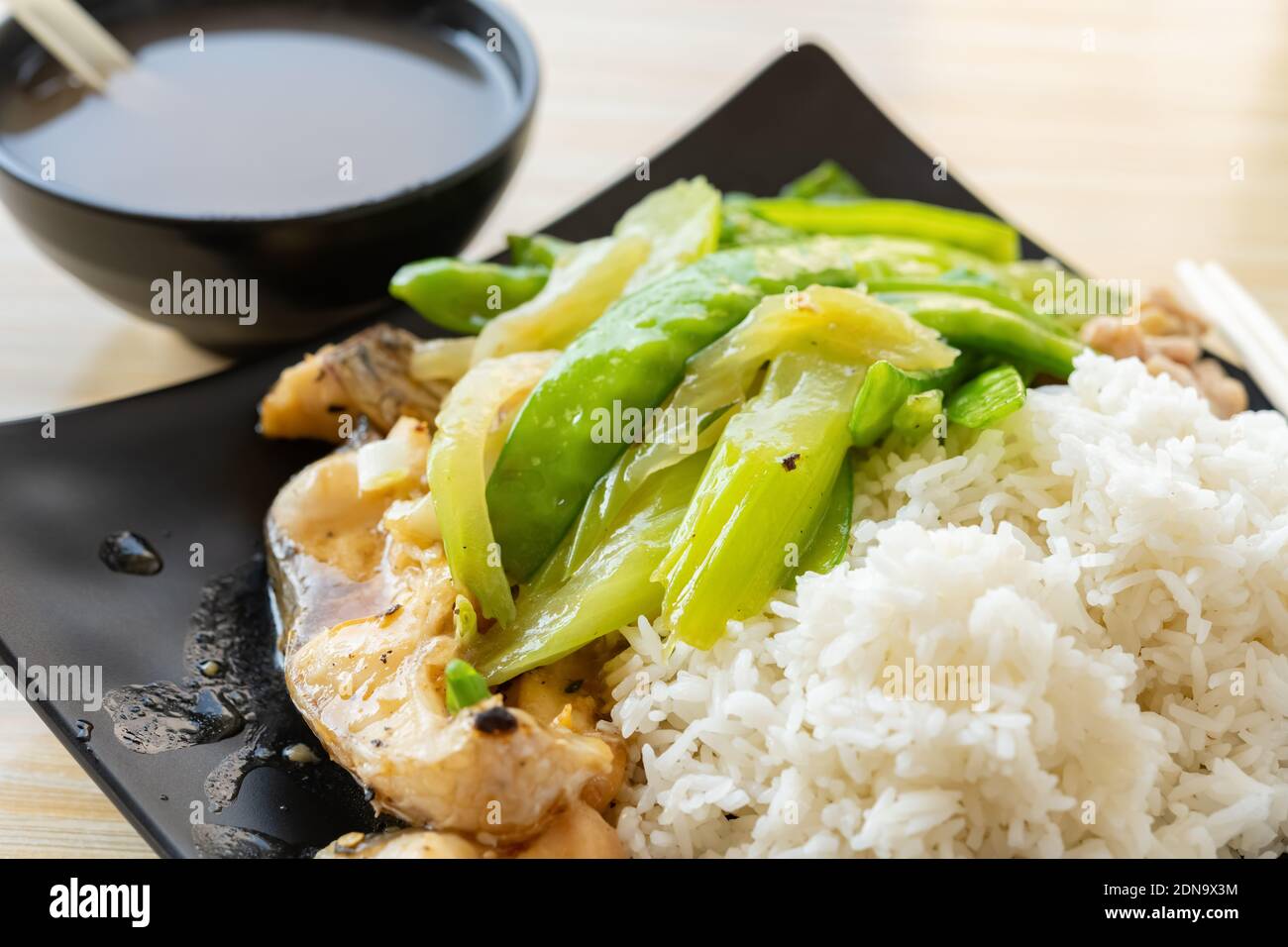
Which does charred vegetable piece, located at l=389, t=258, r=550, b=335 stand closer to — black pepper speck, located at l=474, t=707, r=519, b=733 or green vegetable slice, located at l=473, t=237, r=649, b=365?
green vegetable slice, located at l=473, t=237, r=649, b=365

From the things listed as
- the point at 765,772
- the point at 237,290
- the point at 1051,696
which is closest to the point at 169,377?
the point at 237,290

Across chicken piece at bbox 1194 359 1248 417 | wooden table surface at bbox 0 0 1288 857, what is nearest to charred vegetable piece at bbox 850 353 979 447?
chicken piece at bbox 1194 359 1248 417

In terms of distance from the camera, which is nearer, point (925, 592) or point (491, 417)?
point (925, 592)

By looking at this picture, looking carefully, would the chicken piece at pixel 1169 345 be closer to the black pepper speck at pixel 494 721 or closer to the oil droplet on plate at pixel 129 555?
the black pepper speck at pixel 494 721

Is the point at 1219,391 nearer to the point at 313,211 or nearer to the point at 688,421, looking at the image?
the point at 688,421

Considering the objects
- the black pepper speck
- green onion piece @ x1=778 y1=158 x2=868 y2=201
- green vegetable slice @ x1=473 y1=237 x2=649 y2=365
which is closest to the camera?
the black pepper speck

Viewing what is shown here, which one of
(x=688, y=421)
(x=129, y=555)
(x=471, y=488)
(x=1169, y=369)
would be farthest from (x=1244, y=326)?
(x=129, y=555)

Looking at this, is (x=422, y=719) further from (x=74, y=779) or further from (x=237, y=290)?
(x=237, y=290)

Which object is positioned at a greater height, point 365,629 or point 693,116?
point 693,116
